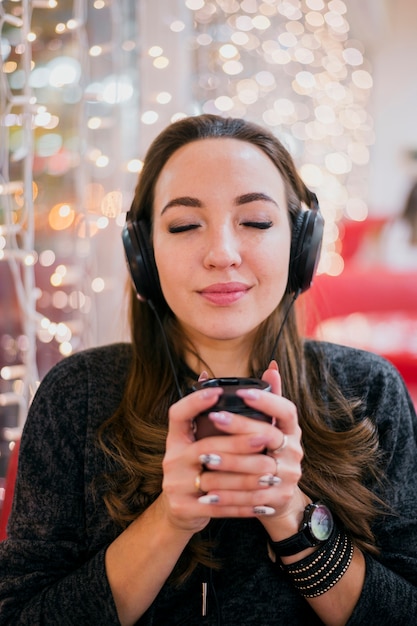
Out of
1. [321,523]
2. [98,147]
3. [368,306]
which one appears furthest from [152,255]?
[368,306]

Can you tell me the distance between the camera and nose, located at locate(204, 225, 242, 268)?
940 millimetres

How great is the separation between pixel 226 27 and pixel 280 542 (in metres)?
2.38

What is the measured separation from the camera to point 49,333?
1.71 m

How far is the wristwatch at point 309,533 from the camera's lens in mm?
859

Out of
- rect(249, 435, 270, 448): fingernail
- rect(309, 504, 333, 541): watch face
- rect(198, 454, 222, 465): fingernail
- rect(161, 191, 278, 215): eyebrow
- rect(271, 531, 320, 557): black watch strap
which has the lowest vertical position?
rect(271, 531, 320, 557): black watch strap

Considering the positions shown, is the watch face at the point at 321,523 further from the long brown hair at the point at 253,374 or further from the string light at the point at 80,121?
the string light at the point at 80,121

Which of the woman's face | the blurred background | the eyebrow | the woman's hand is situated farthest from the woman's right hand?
the blurred background

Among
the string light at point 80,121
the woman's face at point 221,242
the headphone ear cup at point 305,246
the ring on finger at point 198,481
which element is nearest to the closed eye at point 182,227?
the woman's face at point 221,242

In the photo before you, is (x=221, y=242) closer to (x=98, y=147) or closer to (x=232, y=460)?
(x=232, y=460)

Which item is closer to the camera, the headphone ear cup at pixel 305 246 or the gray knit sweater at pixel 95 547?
the gray knit sweater at pixel 95 547

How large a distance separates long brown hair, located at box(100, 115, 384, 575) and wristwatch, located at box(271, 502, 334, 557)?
0.08 meters

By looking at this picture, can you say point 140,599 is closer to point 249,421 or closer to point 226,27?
point 249,421

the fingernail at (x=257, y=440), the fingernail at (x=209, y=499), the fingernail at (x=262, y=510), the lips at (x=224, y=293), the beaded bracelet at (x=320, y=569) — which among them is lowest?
the beaded bracelet at (x=320, y=569)

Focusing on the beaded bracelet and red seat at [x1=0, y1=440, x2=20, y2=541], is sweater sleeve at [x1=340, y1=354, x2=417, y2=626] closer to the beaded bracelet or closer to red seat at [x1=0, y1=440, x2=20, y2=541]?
the beaded bracelet
